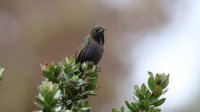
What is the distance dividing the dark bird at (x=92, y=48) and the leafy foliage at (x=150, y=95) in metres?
1.70

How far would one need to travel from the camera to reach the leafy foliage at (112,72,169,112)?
7.82 feet

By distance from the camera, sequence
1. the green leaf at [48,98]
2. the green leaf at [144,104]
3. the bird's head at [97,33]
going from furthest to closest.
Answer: the bird's head at [97,33] < the green leaf at [144,104] < the green leaf at [48,98]

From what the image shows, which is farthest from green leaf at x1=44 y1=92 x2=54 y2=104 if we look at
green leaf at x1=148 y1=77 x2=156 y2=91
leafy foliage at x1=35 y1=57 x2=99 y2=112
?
green leaf at x1=148 y1=77 x2=156 y2=91

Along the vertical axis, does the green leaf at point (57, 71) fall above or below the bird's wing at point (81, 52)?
below

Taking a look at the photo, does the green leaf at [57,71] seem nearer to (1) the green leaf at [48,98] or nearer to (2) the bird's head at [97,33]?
(1) the green leaf at [48,98]

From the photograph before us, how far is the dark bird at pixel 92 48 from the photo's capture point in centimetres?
420

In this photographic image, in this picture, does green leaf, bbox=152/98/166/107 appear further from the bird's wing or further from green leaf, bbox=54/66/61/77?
the bird's wing

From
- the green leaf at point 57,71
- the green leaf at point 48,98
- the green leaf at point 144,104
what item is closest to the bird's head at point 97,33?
the green leaf at point 57,71

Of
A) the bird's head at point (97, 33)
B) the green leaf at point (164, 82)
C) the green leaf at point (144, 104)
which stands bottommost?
the green leaf at point (144, 104)

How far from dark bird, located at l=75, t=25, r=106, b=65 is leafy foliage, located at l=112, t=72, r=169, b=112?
5.57 feet

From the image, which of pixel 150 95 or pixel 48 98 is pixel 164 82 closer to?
pixel 150 95

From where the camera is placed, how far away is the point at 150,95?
2414mm

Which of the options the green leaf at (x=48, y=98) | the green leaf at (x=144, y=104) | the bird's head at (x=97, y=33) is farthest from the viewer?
the bird's head at (x=97, y=33)

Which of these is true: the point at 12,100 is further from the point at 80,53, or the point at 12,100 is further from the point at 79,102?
the point at 79,102
